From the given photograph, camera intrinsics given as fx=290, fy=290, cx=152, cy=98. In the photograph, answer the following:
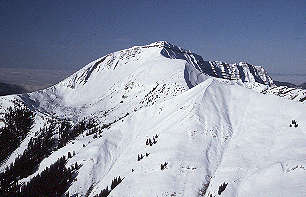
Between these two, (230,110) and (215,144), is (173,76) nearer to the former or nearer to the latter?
(230,110)

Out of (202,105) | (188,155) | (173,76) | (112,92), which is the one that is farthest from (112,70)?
(188,155)

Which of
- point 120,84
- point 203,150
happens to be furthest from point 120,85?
point 203,150

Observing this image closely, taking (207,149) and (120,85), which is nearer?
(207,149)

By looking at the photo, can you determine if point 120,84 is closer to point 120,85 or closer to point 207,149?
point 120,85

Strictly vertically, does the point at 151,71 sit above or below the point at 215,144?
below

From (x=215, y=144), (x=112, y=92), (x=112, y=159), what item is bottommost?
(x=112, y=92)

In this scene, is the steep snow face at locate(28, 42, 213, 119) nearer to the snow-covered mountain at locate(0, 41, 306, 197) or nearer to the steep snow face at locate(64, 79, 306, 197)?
the steep snow face at locate(64, 79, 306, 197)

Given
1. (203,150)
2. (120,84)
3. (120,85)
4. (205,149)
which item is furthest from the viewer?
(120,84)

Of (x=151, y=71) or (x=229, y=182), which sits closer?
(x=229, y=182)

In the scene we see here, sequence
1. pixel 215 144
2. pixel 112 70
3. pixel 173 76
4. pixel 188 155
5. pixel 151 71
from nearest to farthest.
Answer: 1. pixel 188 155
2. pixel 215 144
3. pixel 173 76
4. pixel 151 71
5. pixel 112 70

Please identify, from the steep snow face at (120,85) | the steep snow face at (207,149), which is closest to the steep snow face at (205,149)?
the steep snow face at (207,149)

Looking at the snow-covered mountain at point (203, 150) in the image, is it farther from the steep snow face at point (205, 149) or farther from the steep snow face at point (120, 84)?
the steep snow face at point (120, 84)
